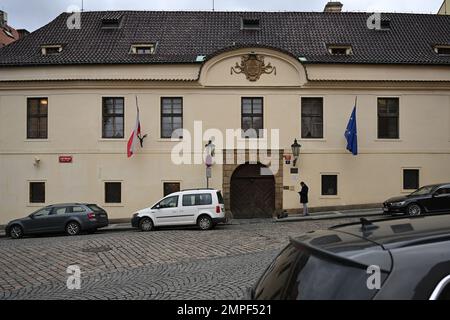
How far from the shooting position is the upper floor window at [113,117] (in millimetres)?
25188

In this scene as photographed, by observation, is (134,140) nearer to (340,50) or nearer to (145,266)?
(340,50)

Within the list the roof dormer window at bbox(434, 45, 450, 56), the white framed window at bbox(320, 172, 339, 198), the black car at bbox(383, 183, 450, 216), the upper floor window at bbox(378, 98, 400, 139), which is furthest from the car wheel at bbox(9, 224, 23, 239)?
the roof dormer window at bbox(434, 45, 450, 56)

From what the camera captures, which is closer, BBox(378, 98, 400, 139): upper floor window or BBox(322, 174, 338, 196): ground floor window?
BBox(322, 174, 338, 196): ground floor window

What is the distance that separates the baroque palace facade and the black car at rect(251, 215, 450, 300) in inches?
852

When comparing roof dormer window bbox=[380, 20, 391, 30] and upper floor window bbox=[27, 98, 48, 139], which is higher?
roof dormer window bbox=[380, 20, 391, 30]

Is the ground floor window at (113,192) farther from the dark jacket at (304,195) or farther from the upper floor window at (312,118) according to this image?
the upper floor window at (312,118)

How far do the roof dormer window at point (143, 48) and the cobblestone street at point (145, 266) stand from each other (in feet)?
43.8

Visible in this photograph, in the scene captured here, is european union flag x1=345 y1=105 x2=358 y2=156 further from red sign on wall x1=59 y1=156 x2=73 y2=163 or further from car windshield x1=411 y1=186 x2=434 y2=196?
red sign on wall x1=59 y1=156 x2=73 y2=163

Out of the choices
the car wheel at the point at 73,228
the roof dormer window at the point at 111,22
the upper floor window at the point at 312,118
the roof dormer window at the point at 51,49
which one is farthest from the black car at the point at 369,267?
the roof dormer window at the point at 111,22

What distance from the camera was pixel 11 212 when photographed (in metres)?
24.9

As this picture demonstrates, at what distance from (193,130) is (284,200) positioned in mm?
6048

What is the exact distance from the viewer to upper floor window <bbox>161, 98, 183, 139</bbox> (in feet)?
82.2

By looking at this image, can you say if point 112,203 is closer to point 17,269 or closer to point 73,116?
point 73,116
